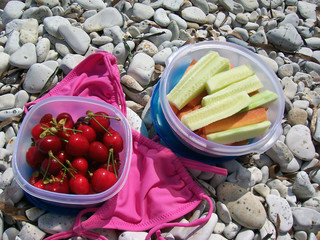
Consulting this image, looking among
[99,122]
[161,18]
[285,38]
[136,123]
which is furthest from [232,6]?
[99,122]

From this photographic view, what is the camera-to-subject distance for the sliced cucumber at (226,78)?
5.19 feet

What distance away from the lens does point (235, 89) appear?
160 cm

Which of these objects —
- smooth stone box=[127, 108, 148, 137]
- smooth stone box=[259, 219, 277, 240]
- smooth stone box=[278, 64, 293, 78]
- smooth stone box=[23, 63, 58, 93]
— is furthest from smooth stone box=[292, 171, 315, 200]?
smooth stone box=[23, 63, 58, 93]

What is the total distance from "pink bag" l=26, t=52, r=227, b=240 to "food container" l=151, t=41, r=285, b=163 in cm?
9

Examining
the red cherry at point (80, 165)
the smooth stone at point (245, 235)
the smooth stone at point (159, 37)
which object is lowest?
the smooth stone at point (245, 235)

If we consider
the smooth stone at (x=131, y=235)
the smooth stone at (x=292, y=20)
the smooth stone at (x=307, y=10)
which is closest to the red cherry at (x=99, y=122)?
the smooth stone at (x=131, y=235)

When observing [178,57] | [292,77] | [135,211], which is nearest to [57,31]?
[178,57]

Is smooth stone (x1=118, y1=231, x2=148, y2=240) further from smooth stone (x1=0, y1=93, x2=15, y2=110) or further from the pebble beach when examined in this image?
smooth stone (x1=0, y1=93, x2=15, y2=110)

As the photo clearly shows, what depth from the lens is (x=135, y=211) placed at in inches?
59.1

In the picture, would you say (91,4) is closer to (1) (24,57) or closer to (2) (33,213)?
(1) (24,57)

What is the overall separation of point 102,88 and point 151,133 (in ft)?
1.18

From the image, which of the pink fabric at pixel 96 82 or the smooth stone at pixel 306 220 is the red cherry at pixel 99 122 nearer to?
the pink fabric at pixel 96 82

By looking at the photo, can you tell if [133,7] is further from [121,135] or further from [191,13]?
[121,135]

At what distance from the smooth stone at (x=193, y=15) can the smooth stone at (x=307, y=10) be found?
80 centimetres
